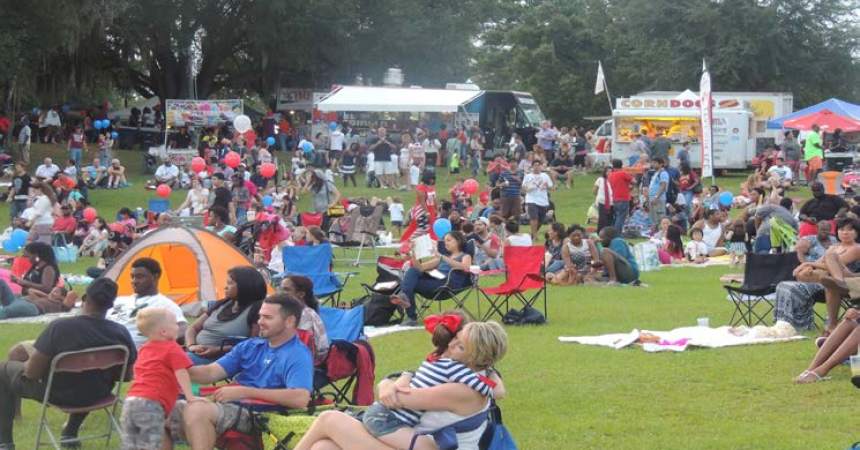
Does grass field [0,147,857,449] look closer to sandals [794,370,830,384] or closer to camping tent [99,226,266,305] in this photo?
sandals [794,370,830,384]

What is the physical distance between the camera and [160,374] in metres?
6.46

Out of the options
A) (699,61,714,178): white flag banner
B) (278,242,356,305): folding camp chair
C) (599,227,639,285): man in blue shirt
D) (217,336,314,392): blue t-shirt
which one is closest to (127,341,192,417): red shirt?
(217,336,314,392): blue t-shirt

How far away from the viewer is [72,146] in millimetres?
33062

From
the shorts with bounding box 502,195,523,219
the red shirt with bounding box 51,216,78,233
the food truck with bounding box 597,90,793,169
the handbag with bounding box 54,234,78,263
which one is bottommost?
the handbag with bounding box 54,234,78,263

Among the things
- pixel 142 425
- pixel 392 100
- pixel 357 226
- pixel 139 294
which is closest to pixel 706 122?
pixel 357 226

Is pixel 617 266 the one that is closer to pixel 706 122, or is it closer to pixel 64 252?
pixel 64 252

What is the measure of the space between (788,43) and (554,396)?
1448 inches

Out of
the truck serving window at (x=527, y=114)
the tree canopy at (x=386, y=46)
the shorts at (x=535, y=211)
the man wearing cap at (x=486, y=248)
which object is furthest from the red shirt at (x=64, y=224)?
the truck serving window at (x=527, y=114)

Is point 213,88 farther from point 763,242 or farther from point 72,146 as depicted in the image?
point 763,242

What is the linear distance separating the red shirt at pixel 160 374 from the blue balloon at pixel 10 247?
43.3ft

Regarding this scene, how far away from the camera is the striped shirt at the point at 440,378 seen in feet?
18.7

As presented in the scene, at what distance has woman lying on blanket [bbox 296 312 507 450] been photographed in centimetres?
572

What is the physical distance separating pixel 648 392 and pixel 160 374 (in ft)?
11.9

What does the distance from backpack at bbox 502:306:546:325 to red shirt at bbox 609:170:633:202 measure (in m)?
8.65
